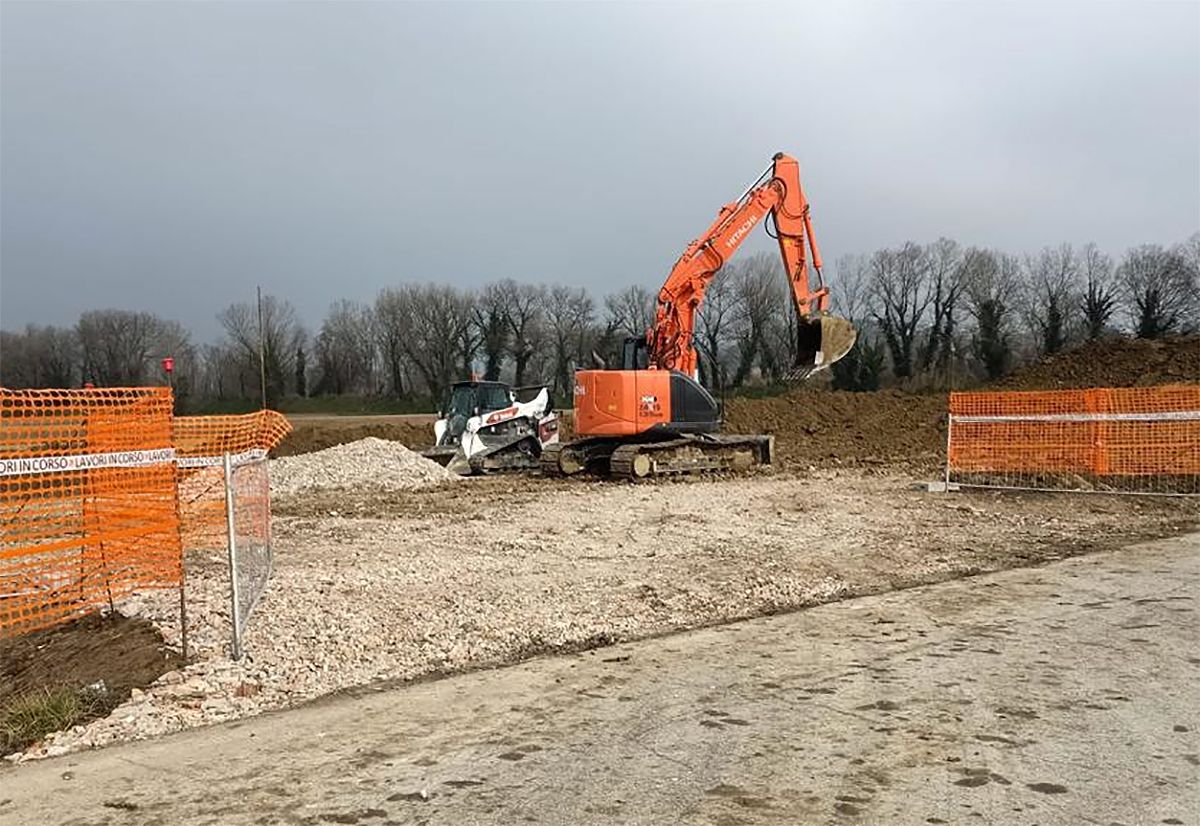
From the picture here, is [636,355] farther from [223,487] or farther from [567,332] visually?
[567,332]

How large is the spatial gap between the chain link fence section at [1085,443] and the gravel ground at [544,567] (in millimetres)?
938

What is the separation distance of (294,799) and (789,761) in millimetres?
2399

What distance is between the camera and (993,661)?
20.4 feet

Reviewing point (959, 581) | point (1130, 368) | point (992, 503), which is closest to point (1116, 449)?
point (992, 503)

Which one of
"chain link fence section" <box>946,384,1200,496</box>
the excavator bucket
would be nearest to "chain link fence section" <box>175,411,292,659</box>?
"chain link fence section" <box>946,384,1200,496</box>

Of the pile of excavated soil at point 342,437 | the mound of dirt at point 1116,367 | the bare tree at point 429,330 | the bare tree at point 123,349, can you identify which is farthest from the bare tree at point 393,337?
the mound of dirt at point 1116,367

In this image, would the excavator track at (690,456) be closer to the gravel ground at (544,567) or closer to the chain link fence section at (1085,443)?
the gravel ground at (544,567)

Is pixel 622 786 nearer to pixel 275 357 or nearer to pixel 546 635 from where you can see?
pixel 546 635

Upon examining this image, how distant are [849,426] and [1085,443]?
15.3 metres

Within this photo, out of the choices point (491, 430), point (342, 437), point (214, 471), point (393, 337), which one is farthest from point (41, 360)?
point (214, 471)

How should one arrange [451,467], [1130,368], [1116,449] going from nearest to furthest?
[1116,449] < [451,467] < [1130,368]

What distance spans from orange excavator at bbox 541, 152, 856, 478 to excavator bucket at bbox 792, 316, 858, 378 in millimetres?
21

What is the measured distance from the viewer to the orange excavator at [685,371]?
1864 cm

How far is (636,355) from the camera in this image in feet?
66.9
